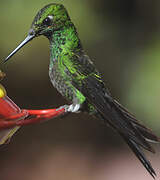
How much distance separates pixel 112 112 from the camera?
2.00 m

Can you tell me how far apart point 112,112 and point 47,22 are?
1.72ft

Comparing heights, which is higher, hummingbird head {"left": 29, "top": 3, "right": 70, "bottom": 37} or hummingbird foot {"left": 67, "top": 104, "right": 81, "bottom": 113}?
hummingbird head {"left": 29, "top": 3, "right": 70, "bottom": 37}

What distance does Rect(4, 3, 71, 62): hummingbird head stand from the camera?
6.10ft

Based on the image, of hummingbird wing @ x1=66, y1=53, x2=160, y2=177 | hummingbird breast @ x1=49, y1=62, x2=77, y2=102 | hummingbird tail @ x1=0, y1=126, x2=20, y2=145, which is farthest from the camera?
hummingbird breast @ x1=49, y1=62, x2=77, y2=102

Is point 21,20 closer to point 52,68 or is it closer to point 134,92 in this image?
point 134,92

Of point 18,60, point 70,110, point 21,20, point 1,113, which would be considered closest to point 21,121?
point 1,113

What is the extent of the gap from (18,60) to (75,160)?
1720 mm

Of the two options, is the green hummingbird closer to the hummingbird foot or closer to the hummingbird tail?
the hummingbird foot

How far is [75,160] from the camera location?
6.07 metres

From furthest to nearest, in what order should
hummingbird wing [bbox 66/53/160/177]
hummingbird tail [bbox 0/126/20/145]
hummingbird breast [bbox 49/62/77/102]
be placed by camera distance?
hummingbird breast [bbox 49/62/77/102], hummingbird wing [bbox 66/53/160/177], hummingbird tail [bbox 0/126/20/145]

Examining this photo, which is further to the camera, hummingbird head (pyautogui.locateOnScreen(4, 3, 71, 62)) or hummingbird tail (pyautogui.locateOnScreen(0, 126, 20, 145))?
hummingbird head (pyautogui.locateOnScreen(4, 3, 71, 62))

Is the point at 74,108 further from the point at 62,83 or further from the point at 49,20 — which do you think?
the point at 49,20

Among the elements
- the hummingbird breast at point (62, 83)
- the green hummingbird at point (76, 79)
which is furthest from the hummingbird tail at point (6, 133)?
Result: the hummingbird breast at point (62, 83)

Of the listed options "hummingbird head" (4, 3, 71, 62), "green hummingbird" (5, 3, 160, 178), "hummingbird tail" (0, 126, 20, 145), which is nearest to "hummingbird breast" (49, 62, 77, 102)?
"green hummingbird" (5, 3, 160, 178)
